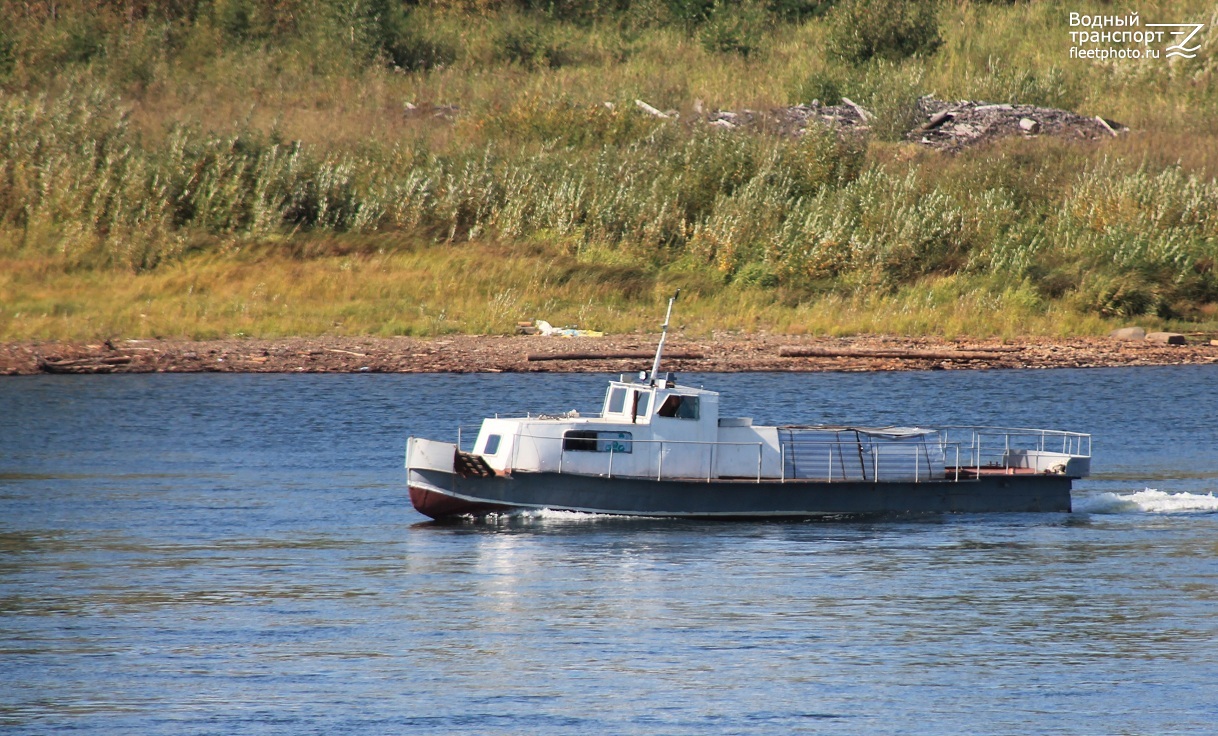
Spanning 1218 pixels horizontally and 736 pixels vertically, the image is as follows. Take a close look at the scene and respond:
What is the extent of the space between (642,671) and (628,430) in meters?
10.4

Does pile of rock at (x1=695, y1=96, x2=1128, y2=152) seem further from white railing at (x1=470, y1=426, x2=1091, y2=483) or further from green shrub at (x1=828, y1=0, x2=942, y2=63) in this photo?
white railing at (x1=470, y1=426, x2=1091, y2=483)

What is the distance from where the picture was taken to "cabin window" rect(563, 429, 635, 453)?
3297cm

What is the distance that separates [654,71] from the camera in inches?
3376

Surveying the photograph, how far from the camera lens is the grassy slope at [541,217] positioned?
206ft

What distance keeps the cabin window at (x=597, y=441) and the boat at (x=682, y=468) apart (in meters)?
0.02

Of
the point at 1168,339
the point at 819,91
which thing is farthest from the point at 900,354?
the point at 819,91

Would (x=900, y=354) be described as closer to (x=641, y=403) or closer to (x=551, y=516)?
(x=641, y=403)

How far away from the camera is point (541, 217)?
6781cm

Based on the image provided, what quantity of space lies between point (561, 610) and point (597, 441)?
23.4 feet

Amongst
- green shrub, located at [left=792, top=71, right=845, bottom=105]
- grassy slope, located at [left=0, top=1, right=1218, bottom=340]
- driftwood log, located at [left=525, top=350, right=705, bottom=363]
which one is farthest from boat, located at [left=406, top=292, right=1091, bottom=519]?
green shrub, located at [left=792, top=71, right=845, bottom=105]

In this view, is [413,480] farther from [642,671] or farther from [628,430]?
[642,671]

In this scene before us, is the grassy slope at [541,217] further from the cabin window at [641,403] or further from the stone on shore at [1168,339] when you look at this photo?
the cabin window at [641,403]

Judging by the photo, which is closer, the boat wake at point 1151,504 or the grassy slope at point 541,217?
the boat wake at point 1151,504

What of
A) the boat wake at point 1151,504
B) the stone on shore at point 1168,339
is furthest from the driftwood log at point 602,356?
the boat wake at point 1151,504
